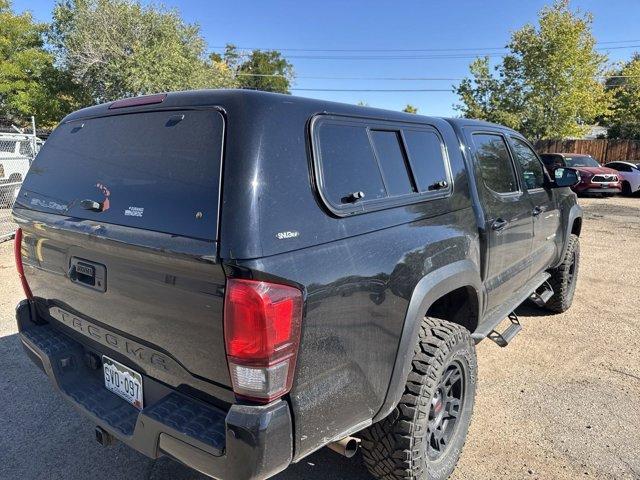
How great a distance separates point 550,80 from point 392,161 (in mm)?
27094

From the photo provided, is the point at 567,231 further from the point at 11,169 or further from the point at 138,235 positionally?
the point at 11,169

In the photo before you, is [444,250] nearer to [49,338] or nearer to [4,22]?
[49,338]

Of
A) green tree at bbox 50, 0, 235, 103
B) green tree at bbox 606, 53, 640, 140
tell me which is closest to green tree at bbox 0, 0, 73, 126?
green tree at bbox 50, 0, 235, 103

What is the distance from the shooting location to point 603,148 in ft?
88.0

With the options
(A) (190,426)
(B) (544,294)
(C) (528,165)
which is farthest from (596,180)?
(A) (190,426)

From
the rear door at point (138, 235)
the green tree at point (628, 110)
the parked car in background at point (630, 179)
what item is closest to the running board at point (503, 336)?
the rear door at point (138, 235)

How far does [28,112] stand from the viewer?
2403 centimetres

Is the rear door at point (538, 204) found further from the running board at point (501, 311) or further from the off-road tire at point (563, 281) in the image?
the off-road tire at point (563, 281)

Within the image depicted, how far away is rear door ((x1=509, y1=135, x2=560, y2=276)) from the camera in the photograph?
13.2 ft

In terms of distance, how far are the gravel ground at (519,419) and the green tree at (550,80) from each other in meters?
23.7

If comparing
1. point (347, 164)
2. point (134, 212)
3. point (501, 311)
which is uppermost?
point (347, 164)

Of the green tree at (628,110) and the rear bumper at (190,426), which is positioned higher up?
the green tree at (628,110)

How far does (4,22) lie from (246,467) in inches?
1131

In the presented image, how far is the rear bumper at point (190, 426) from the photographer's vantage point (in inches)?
65.8
